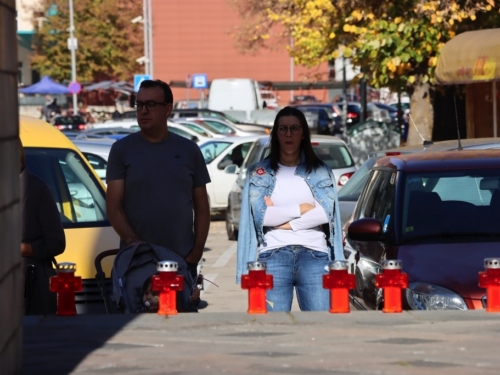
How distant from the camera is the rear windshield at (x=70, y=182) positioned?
30.3ft

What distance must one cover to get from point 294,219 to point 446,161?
170cm

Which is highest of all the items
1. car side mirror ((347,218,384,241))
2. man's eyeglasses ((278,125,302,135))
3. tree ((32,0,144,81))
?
tree ((32,0,144,81))

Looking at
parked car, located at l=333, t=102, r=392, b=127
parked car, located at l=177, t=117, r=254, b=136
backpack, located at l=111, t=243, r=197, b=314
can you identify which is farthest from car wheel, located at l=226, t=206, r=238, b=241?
parked car, located at l=333, t=102, r=392, b=127

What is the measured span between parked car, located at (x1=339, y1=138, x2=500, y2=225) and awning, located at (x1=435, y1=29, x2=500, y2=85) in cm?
242

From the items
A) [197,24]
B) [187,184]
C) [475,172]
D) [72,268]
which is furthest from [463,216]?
[197,24]

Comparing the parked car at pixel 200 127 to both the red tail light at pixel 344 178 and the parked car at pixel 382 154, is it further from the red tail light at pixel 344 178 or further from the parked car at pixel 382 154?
the parked car at pixel 382 154

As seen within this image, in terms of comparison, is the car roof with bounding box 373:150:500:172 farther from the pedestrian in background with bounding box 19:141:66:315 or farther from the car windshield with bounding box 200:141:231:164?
the car windshield with bounding box 200:141:231:164

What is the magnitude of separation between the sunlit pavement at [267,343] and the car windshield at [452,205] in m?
1.80

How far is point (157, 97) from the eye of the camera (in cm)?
690

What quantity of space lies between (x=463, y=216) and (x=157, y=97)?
2.33m

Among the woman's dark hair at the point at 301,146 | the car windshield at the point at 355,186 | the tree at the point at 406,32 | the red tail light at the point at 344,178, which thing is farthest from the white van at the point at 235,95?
the woman's dark hair at the point at 301,146

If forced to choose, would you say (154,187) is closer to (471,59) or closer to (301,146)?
(301,146)

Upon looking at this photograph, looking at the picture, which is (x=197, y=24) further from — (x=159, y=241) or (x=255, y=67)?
(x=159, y=241)

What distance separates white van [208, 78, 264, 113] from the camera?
49719 mm
